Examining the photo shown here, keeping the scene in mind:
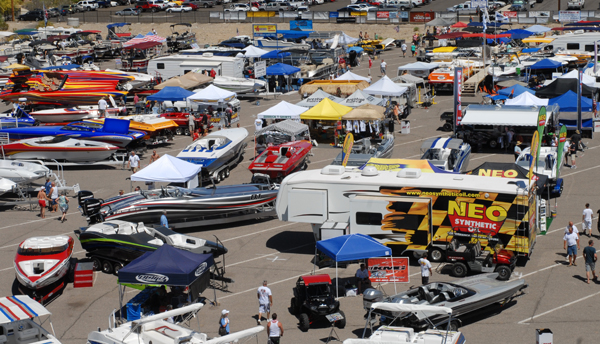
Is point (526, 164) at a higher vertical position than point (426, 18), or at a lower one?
lower

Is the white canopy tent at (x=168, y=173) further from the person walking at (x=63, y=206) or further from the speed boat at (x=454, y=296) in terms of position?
the speed boat at (x=454, y=296)

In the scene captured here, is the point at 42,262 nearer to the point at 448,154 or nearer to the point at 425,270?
the point at 425,270

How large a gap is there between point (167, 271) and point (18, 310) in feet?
10.1

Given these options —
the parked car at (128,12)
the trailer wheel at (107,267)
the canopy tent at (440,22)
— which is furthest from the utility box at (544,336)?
the parked car at (128,12)

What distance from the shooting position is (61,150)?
1125 inches

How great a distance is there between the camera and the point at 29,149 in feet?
93.3

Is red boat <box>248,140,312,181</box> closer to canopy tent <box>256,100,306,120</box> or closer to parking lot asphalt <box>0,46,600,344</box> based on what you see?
parking lot asphalt <box>0,46,600,344</box>

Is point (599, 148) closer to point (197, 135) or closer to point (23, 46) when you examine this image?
point (197, 135)

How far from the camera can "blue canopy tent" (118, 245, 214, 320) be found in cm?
1520

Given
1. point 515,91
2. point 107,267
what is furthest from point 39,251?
point 515,91

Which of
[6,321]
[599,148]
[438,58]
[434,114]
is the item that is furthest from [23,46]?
[6,321]

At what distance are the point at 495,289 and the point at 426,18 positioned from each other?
5684 centimetres

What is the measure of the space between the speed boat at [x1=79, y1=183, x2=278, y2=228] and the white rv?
22.9 metres

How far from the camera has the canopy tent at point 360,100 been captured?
3275 centimetres
